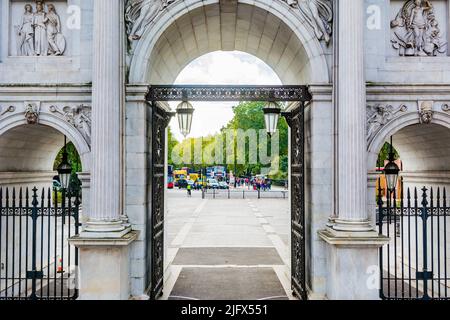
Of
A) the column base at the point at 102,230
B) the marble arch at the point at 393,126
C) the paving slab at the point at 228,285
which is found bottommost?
the paving slab at the point at 228,285

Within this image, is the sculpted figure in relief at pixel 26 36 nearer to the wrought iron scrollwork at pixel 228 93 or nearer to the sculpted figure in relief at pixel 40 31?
the sculpted figure in relief at pixel 40 31

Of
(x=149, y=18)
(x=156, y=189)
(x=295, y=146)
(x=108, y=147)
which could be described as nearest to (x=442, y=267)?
(x=295, y=146)

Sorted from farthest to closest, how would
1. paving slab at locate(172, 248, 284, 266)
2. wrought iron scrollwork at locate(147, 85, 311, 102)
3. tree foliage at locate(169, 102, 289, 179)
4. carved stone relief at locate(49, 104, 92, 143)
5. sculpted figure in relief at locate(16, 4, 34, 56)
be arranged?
tree foliage at locate(169, 102, 289, 179), paving slab at locate(172, 248, 284, 266), sculpted figure in relief at locate(16, 4, 34, 56), wrought iron scrollwork at locate(147, 85, 311, 102), carved stone relief at locate(49, 104, 92, 143)

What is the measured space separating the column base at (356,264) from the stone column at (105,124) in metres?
4.59

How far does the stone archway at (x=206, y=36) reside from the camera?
925cm

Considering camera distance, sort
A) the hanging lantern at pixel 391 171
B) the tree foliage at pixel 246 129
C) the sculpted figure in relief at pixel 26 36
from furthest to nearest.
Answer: the tree foliage at pixel 246 129 → the hanging lantern at pixel 391 171 → the sculpted figure in relief at pixel 26 36

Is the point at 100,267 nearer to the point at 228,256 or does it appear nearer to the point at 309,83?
the point at 309,83

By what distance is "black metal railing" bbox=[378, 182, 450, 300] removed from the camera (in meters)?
9.11

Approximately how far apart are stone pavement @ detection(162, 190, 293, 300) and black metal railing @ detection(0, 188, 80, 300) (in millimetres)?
2893

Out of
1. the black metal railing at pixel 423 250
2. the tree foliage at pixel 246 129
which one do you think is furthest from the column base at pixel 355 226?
the tree foliage at pixel 246 129

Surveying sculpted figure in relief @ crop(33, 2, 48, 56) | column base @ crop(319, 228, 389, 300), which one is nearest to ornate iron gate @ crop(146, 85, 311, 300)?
column base @ crop(319, 228, 389, 300)

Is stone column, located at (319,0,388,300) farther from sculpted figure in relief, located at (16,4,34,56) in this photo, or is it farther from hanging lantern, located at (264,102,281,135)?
sculpted figure in relief, located at (16,4,34,56)

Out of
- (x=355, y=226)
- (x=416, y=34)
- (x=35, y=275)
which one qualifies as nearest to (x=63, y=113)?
(x=35, y=275)

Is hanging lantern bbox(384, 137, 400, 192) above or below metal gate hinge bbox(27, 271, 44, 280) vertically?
above
